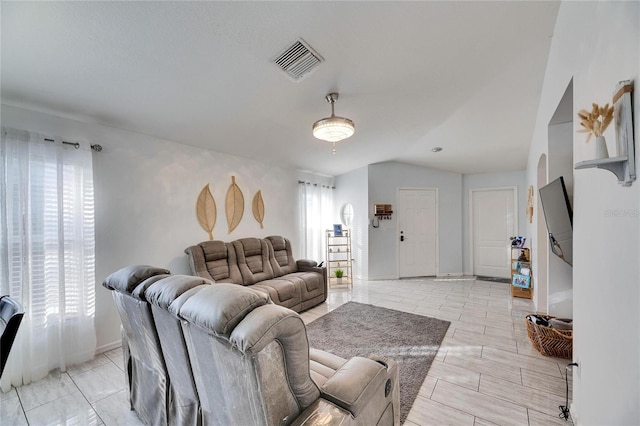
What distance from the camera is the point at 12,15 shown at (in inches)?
57.6

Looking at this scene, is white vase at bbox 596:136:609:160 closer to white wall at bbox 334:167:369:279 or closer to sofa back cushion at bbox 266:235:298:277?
sofa back cushion at bbox 266:235:298:277

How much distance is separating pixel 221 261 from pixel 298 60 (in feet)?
8.71

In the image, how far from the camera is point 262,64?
2.12m

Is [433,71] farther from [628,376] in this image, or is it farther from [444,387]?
[444,387]

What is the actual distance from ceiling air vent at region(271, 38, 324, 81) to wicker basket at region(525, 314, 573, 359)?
3.17m

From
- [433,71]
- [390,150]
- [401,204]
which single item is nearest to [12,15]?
[433,71]

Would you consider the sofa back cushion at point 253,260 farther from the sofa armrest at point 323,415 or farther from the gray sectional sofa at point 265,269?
the sofa armrest at point 323,415

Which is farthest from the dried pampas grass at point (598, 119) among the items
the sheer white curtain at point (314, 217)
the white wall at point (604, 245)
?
the sheer white curtain at point (314, 217)

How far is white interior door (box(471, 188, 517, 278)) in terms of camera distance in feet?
18.3

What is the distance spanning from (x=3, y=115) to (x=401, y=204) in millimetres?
5814

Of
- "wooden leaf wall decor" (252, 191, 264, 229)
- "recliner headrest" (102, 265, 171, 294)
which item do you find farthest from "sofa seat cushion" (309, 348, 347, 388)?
"wooden leaf wall decor" (252, 191, 264, 229)

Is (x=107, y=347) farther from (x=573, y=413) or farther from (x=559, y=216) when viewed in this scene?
(x=559, y=216)

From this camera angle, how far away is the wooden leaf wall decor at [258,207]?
4.31 m

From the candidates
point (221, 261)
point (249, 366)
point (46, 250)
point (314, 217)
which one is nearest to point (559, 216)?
point (249, 366)
